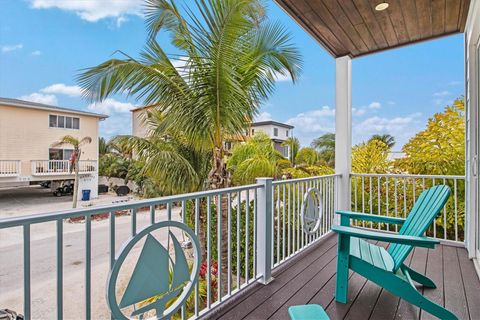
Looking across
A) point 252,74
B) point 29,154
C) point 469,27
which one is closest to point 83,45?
point 29,154

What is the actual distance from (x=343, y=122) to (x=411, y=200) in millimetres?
1730

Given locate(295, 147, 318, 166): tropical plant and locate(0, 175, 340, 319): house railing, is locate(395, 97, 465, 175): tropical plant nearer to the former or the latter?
locate(0, 175, 340, 319): house railing

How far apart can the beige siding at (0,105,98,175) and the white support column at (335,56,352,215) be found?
13.2m

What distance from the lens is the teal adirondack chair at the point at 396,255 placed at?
5.65ft

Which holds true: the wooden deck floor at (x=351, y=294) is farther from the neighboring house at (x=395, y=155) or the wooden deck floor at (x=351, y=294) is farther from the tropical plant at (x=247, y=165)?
the tropical plant at (x=247, y=165)

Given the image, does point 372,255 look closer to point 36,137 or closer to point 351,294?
point 351,294

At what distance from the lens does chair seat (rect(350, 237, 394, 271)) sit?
196 cm

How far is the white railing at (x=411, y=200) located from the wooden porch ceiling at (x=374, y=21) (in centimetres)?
181

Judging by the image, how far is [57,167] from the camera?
43.6 feet

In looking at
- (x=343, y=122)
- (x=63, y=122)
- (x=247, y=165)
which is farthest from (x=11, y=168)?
(x=343, y=122)

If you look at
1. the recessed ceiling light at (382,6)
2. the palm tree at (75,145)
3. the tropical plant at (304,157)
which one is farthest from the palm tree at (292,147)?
the recessed ceiling light at (382,6)

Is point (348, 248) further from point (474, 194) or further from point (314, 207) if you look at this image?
point (474, 194)

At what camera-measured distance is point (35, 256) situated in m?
6.34

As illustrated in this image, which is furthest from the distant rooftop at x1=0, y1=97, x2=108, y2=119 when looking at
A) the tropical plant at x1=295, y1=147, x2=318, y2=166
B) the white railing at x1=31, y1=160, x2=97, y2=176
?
the tropical plant at x1=295, y1=147, x2=318, y2=166
